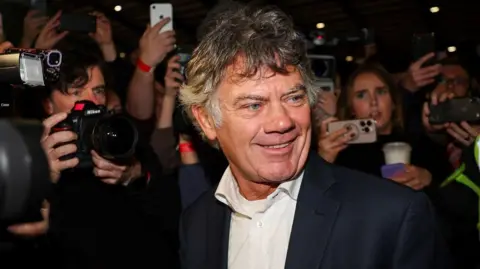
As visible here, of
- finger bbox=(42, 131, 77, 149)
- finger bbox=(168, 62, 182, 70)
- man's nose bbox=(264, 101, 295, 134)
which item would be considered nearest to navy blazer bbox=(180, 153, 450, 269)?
man's nose bbox=(264, 101, 295, 134)

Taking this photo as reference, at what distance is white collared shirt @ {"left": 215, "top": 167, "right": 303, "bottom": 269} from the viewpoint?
1.53 m

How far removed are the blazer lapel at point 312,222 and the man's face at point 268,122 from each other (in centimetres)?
6

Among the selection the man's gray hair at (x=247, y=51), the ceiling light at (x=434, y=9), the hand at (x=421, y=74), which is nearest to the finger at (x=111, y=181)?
the man's gray hair at (x=247, y=51)

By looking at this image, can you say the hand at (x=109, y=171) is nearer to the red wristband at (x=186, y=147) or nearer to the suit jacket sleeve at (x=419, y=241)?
the red wristband at (x=186, y=147)

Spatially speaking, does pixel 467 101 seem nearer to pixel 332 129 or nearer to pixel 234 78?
pixel 332 129

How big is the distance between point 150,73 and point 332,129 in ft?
2.65

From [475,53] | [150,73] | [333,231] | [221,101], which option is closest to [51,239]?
[221,101]

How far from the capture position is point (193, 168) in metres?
2.28

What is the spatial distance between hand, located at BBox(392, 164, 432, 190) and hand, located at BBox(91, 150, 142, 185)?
3.15 ft

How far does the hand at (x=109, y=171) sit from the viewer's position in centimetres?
184

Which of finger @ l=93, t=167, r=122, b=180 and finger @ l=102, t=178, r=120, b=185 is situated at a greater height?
finger @ l=93, t=167, r=122, b=180

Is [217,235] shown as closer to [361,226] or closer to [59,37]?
[361,226]

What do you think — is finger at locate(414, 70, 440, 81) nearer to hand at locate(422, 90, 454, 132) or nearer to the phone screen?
the phone screen

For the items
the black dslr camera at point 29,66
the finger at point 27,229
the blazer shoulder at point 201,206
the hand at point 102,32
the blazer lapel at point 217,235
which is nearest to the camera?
the finger at point 27,229
